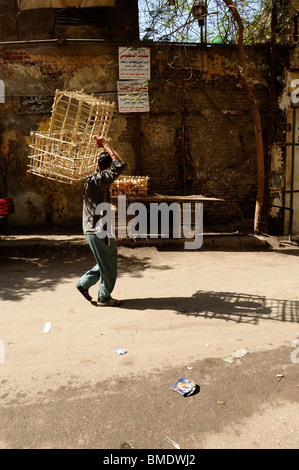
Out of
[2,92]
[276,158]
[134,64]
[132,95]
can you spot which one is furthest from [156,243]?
[2,92]

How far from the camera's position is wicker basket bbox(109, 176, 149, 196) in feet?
24.9

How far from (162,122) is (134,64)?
4.84 ft

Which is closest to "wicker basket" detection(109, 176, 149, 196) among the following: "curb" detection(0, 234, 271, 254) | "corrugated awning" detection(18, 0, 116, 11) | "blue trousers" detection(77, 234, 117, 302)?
"curb" detection(0, 234, 271, 254)

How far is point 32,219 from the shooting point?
31.6ft

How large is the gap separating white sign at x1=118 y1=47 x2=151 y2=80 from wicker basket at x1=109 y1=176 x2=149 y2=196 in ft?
9.62

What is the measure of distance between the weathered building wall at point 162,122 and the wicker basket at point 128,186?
1.70m

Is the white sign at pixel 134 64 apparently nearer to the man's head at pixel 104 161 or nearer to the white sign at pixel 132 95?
the white sign at pixel 132 95

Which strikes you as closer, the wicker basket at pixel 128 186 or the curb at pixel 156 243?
the wicker basket at pixel 128 186

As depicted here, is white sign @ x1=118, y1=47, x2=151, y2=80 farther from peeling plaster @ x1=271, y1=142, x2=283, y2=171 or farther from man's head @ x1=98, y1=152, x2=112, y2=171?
man's head @ x1=98, y1=152, x2=112, y2=171

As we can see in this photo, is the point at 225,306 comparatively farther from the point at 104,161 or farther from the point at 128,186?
the point at 128,186

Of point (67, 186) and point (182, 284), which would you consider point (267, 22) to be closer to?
point (67, 186)

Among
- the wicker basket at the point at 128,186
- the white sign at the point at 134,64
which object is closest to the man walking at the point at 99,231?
the wicker basket at the point at 128,186

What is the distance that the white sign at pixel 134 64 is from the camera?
29.6 feet
